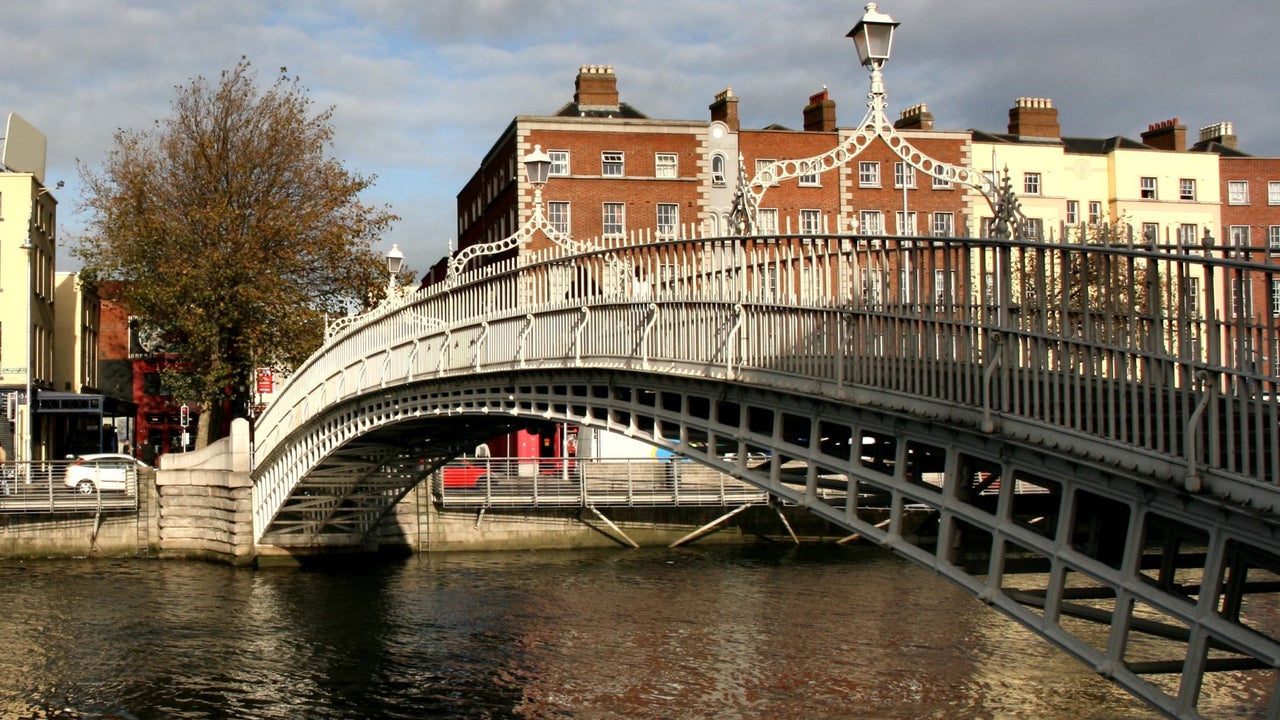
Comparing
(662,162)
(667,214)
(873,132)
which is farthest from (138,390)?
(873,132)

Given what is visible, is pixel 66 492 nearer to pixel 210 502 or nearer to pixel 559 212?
pixel 210 502

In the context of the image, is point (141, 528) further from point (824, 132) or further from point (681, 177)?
point (824, 132)

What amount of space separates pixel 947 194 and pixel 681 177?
8.88 meters

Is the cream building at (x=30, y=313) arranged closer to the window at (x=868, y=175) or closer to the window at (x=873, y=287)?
the window at (x=868, y=175)

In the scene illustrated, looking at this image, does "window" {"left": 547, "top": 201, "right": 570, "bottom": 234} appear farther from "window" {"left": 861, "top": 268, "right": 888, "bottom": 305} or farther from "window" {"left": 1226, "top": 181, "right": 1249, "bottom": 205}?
"window" {"left": 861, "top": 268, "right": 888, "bottom": 305}

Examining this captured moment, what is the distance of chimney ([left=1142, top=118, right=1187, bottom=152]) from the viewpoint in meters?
58.1

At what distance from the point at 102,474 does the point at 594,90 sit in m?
22.1

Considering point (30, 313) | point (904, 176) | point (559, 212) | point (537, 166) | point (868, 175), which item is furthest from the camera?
point (868, 175)

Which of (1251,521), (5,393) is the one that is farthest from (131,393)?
(1251,521)

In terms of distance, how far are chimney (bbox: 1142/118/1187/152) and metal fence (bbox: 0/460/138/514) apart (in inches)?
1615

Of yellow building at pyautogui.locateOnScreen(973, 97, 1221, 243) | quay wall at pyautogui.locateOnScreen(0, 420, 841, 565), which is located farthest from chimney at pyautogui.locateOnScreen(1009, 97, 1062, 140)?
quay wall at pyautogui.locateOnScreen(0, 420, 841, 565)

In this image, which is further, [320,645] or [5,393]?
[5,393]

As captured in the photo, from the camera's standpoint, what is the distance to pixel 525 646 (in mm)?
23984

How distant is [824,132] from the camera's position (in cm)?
5141
